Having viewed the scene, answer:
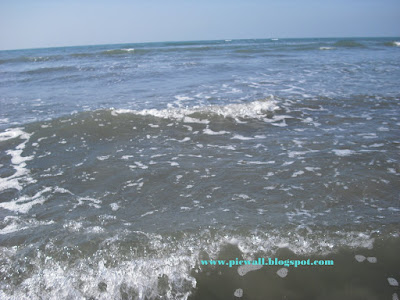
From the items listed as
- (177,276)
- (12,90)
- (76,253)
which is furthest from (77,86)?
(177,276)

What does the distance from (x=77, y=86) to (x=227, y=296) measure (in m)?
11.7

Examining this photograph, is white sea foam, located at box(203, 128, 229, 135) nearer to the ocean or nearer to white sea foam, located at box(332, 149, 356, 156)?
the ocean

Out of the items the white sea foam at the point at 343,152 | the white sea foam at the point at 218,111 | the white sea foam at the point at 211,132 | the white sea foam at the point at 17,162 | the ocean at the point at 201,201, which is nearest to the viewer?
the ocean at the point at 201,201

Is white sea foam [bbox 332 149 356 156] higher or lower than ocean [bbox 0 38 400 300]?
higher

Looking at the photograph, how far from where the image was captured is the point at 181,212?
3.45m

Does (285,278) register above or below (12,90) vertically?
below

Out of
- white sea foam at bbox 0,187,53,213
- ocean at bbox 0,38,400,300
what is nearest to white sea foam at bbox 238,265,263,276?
ocean at bbox 0,38,400,300

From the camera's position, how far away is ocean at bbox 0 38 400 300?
2545 millimetres

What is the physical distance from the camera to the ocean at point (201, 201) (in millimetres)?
2545

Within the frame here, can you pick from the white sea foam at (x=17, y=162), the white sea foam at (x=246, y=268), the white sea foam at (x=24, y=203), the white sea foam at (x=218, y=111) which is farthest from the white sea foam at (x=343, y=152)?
the white sea foam at (x=17, y=162)

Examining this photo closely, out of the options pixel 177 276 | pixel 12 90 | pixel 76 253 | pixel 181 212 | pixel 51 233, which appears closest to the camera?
pixel 177 276

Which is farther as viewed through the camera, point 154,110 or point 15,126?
point 154,110

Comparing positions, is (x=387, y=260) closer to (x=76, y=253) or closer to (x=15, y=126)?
(x=76, y=253)

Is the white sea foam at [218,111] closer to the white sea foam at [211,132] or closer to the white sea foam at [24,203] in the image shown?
the white sea foam at [211,132]
